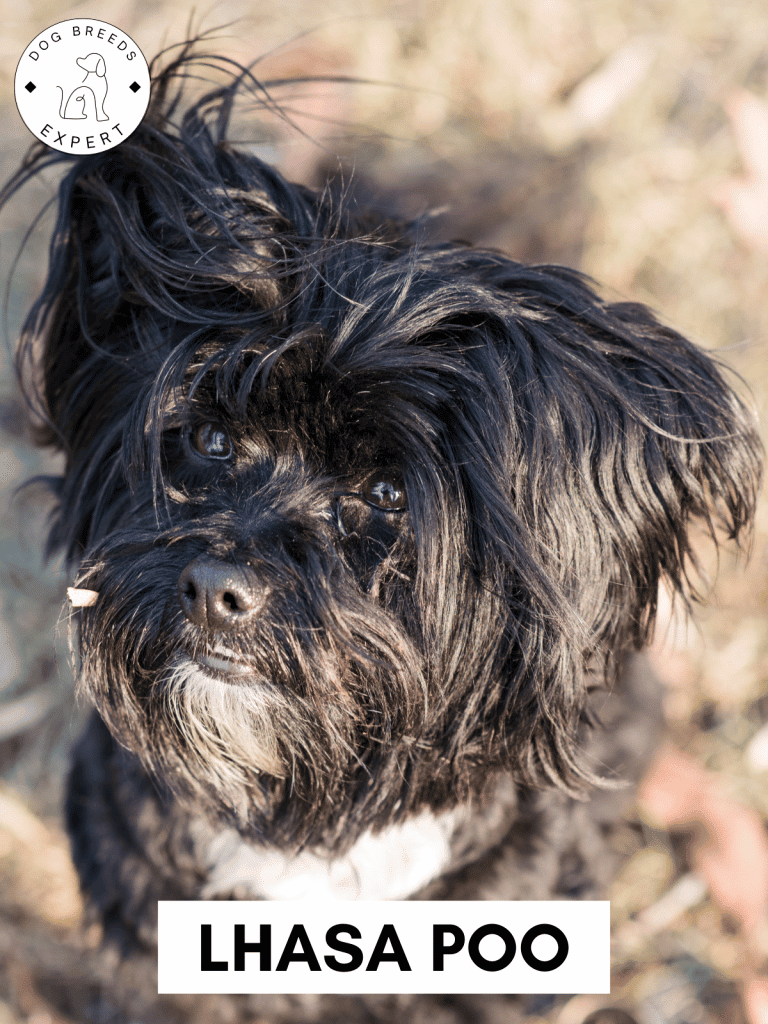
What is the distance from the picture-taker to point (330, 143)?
3.08 meters

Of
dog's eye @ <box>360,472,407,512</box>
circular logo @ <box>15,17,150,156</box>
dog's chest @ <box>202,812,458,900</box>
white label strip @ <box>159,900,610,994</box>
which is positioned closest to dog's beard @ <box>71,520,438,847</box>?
dog's eye @ <box>360,472,407,512</box>

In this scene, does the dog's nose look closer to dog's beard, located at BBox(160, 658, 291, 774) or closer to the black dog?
the black dog

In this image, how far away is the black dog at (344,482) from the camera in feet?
4.36

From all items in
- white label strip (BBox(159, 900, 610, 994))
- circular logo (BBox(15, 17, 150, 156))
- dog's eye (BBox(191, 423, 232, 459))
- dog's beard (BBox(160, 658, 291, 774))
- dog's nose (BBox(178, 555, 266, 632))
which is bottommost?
white label strip (BBox(159, 900, 610, 994))

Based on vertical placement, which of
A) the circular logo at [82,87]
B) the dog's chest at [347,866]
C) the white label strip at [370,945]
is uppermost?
the circular logo at [82,87]

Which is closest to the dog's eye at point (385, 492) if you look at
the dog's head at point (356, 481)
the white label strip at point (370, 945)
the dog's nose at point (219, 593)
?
the dog's head at point (356, 481)

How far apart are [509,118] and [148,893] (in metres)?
2.69

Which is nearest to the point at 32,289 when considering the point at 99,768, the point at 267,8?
the point at 267,8

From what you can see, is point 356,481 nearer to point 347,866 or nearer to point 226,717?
point 226,717

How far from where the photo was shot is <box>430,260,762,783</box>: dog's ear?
1.34 metres

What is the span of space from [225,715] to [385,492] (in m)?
0.40

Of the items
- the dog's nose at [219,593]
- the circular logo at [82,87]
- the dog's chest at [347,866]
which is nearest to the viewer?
the dog's nose at [219,593]

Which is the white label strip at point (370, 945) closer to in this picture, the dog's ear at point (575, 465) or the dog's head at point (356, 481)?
the dog's head at point (356, 481)

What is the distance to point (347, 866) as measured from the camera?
5.97ft
